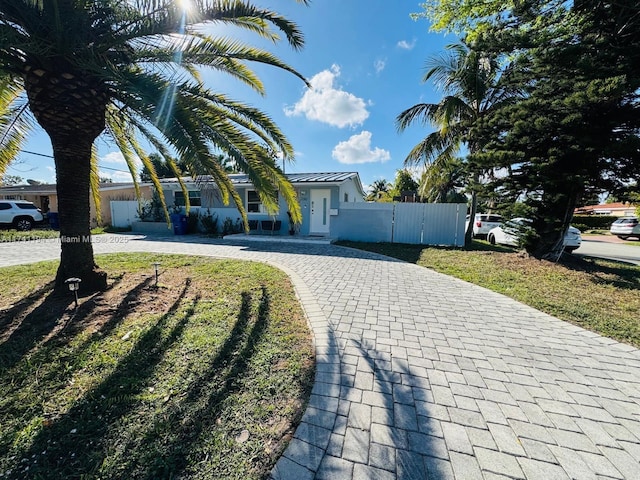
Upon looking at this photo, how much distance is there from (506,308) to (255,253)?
7.28 m

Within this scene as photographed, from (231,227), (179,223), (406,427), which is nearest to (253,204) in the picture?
(231,227)

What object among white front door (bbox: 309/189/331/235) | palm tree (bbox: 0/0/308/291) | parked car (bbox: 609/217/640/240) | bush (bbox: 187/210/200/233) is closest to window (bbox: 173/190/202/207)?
bush (bbox: 187/210/200/233)

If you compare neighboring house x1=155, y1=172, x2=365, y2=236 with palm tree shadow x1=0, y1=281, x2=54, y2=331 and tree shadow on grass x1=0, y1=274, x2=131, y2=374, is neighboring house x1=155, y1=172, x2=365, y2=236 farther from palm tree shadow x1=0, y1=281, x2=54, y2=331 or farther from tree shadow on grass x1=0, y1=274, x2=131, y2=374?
tree shadow on grass x1=0, y1=274, x2=131, y2=374

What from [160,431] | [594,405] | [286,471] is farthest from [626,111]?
[160,431]

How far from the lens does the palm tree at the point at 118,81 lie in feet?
11.1

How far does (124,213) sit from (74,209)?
16.1 metres

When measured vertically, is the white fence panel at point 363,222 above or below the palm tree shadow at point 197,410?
above

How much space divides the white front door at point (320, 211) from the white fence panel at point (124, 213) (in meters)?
12.0

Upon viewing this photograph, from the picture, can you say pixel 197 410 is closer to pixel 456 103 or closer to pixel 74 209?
pixel 74 209

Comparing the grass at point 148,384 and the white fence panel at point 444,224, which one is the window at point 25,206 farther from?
the white fence panel at point 444,224

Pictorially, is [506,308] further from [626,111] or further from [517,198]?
[626,111]

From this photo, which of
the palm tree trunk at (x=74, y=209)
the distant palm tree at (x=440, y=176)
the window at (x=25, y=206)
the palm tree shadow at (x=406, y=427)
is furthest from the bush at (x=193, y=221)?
the palm tree shadow at (x=406, y=427)

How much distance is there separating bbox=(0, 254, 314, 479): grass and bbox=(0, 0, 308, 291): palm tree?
1.46 m

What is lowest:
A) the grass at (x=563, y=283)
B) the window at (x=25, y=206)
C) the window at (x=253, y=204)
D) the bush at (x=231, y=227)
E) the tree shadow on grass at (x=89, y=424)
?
the tree shadow on grass at (x=89, y=424)
